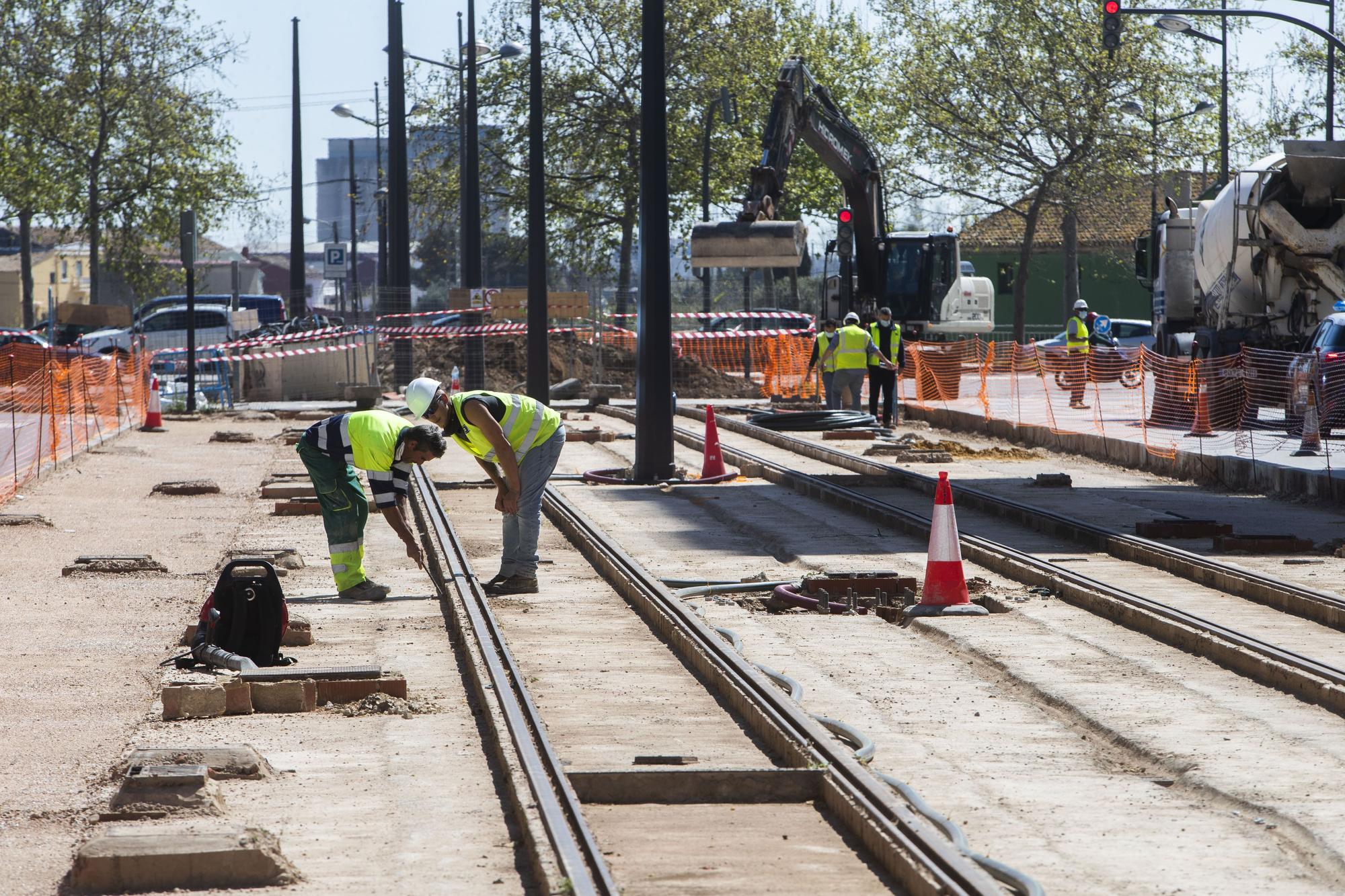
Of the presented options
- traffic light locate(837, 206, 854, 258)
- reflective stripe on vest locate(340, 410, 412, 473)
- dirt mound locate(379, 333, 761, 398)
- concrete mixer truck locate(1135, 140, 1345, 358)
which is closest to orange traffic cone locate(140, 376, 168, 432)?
dirt mound locate(379, 333, 761, 398)

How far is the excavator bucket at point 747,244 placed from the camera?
21656 millimetres

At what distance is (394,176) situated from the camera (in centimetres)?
3597

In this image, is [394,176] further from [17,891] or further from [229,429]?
[17,891]

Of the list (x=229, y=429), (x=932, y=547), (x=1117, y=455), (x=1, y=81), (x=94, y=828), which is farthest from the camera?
(x=1, y=81)

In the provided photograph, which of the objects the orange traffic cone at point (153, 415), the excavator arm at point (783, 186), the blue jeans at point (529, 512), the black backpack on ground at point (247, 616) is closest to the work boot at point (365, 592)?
the blue jeans at point (529, 512)

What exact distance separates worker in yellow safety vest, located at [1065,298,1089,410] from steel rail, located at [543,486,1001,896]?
18.0 metres

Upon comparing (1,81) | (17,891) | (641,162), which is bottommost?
(17,891)

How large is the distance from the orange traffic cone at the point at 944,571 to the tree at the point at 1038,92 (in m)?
42.4

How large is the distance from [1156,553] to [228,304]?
40.5 meters

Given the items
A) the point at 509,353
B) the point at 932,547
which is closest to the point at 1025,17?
the point at 509,353

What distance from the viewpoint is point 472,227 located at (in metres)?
36.5

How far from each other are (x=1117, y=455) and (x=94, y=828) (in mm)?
16998

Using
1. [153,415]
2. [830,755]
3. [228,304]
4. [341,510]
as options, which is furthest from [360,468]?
[228,304]

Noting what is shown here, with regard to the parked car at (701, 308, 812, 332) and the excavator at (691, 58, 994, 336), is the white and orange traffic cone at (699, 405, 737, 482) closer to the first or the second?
the excavator at (691, 58, 994, 336)
